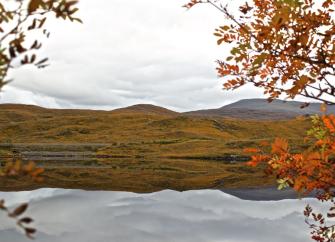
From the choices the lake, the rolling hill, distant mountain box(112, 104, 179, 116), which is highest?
distant mountain box(112, 104, 179, 116)

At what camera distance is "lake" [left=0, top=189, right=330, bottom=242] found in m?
15.0

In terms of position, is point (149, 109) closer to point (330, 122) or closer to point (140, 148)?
point (140, 148)

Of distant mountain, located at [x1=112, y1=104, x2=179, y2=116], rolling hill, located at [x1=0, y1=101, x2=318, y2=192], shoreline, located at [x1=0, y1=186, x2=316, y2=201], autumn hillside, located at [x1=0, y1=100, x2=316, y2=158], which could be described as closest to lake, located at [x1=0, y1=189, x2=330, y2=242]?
shoreline, located at [x1=0, y1=186, x2=316, y2=201]

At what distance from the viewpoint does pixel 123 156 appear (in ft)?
187

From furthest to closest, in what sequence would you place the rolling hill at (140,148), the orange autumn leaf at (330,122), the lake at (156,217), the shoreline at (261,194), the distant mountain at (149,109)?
the distant mountain at (149,109)
the rolling hill at (140,148)
the shoreline at (261,194)
the lake at (156,217)
the orange autumn leaf at (330,122)

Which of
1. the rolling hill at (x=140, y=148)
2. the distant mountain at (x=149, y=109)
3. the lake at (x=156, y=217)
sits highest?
the distant mountain at (x=149, y=109)

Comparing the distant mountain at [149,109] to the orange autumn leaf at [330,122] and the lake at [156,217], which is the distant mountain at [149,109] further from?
the orange autumn leaf at [330,122]

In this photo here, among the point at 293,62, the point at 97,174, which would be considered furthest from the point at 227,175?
the point at 293,62

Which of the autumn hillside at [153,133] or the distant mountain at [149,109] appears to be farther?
the distant mountain at [149,109]

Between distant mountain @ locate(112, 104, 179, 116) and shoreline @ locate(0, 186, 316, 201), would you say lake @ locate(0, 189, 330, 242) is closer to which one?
shoreline @ locate(0, 186, 316, 201)

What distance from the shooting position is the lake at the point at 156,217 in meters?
15.0

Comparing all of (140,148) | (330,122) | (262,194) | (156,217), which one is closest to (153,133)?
(140,148)

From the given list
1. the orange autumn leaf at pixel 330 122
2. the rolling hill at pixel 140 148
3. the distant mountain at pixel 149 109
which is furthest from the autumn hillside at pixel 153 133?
the distant mountain at pixel 149 109

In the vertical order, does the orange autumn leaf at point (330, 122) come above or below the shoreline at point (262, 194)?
above
